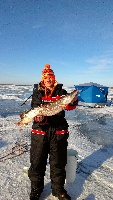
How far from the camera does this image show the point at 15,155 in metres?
6.02

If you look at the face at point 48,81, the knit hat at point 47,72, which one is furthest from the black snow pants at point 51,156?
the knit hat at point 47,72

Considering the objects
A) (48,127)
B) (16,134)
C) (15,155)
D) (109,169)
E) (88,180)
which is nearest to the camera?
(48,127)

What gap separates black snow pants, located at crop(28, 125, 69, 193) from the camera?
380 centimetres

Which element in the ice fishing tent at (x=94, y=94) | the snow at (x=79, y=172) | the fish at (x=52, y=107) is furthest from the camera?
the ice fishing tent at (x=94, y=94)

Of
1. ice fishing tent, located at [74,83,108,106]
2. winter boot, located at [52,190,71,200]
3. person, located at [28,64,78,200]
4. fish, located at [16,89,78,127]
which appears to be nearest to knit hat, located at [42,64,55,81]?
person, located at [28,64,78,200]

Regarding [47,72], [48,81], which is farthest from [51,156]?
[47,72]

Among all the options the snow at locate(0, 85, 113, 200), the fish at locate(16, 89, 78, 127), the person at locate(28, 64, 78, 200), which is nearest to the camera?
the fish at locate(16, 89, 78, 127)

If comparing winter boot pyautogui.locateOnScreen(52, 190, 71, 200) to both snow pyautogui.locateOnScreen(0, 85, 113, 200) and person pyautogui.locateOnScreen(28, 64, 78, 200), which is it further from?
snow pyautogui.locateOnScreen(0, 85, 113, 200)

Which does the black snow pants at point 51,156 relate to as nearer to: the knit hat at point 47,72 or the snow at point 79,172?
the snow at point 79,172

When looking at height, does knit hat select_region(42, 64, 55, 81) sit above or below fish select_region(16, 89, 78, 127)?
above

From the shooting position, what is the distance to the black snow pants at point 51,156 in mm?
3799

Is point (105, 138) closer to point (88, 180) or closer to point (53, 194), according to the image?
point (88, 180)

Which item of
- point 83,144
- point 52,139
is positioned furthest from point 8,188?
point 83,144

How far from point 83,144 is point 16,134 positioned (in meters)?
2.69
